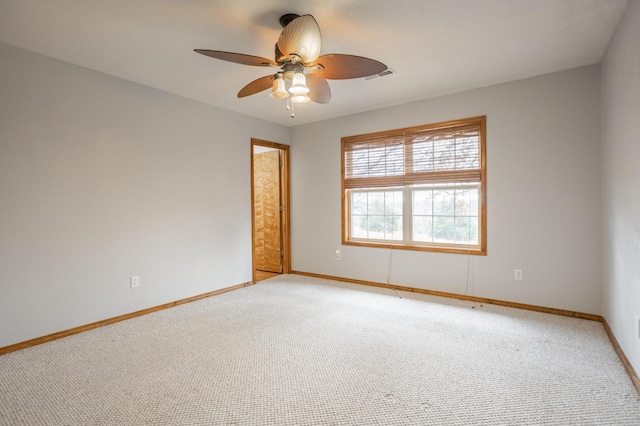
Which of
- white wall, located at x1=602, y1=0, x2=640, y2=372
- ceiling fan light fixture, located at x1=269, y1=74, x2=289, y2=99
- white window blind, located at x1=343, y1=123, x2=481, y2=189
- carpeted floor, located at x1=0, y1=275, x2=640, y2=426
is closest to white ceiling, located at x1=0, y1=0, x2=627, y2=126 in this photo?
white wall, located at x1=602, y1=0, x2=640, y2=372

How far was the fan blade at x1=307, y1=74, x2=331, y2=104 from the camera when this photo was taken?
8.09 feet

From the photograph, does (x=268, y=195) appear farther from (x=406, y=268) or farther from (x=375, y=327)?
(x=375, y=327)

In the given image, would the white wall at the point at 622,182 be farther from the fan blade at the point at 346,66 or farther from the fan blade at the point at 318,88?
the fan blade at the point at 318,88

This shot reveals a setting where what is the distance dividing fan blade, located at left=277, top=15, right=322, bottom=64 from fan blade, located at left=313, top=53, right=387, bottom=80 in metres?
0.11

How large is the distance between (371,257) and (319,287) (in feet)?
2.70

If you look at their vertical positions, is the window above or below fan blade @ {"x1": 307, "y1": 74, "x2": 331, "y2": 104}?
below

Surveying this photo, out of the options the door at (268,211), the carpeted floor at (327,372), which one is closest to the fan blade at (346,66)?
the carpeted floor at (327,372)

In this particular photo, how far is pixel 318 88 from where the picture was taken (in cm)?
259

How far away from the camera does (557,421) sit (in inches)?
66.4

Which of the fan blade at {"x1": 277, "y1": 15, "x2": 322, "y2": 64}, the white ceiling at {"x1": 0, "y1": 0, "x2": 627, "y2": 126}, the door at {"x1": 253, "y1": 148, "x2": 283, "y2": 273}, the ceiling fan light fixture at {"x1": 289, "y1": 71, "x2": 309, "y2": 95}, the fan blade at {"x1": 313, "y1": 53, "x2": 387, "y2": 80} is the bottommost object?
the door at {"x1": 253, "y1": 148, "x2": 283, "y2": 273}

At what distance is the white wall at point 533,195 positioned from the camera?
3123 mm

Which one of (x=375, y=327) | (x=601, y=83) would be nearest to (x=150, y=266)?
(x=375, y=327)

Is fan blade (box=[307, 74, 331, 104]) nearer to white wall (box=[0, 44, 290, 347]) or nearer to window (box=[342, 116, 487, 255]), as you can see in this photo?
window (box=[342, 116, 487, 255])

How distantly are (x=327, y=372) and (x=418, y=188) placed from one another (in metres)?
2.69
